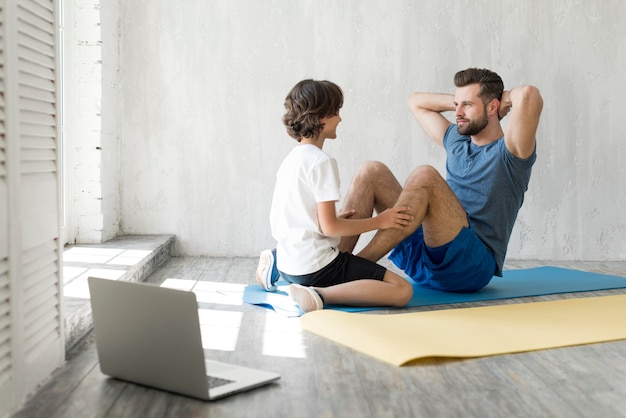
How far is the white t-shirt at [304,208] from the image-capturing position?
3.15 m

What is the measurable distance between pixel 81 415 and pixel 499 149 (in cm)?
231

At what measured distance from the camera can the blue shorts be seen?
3.47 m

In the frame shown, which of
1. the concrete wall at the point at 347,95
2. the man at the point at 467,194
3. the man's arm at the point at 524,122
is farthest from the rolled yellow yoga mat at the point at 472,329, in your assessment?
the concrete wall at the point at 347,95

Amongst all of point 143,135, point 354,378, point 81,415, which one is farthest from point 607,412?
point 143,135

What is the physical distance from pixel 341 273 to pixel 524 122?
1044 millimetres

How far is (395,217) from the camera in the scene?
3418mm

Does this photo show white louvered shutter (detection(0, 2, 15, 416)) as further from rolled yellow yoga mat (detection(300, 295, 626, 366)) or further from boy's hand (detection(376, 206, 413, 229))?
boy's hand (detection(376, 206, 413, 229))

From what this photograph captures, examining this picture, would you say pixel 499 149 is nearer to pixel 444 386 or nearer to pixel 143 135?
pixel 444 386

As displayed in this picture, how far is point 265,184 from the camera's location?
4793mm

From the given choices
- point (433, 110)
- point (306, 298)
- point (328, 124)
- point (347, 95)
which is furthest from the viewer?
point (347, 95)

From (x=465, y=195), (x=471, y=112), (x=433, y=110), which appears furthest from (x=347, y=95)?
(x=465, y=195)

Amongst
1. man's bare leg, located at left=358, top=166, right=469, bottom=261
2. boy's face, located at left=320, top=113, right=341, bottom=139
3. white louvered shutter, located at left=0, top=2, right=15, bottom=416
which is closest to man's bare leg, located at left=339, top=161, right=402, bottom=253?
man's bare leg, located at left=358, top=166, right=469, bottom=261

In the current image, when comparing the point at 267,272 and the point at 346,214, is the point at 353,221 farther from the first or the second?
the point at 267,272

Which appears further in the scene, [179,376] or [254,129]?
[254,129]
